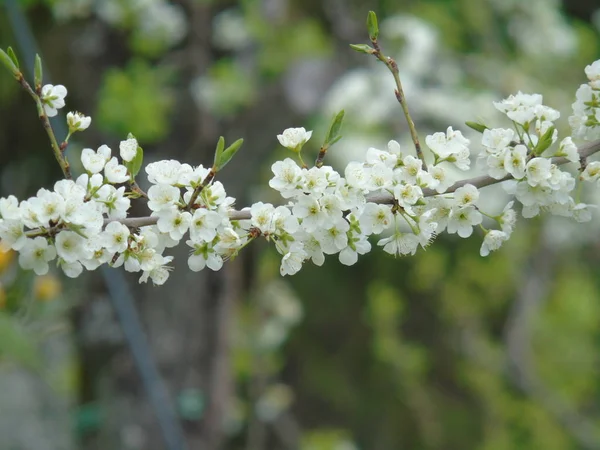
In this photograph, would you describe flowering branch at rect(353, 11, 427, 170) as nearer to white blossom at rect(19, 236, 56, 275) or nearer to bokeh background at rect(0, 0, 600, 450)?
white blossom at rect(19, 236, 56, 275)

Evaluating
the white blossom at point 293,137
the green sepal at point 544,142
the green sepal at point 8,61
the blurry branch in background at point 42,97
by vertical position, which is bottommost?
the green sepal at point 544,142

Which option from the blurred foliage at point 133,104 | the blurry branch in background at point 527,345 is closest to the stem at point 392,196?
the blurred foliage at point 133,104

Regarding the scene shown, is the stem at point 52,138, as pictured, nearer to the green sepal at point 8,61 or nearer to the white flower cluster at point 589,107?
the green sepal at point 8,61

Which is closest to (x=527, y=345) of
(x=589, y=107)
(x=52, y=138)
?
(x=589, y=107)

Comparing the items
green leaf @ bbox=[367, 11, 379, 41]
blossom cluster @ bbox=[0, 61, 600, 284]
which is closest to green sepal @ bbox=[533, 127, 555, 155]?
blossom cluster @ bbox=[0, 61, 600, 284]

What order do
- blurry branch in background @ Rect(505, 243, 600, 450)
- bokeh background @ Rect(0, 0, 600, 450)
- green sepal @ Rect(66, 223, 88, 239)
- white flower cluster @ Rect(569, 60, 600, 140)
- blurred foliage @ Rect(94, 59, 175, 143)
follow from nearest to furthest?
1. green sepal @ Rect(66, 223, 88, 239)
2. white flower cluster @ Rect(569, 60, 600, 140)
3. blurred foliage @ Rect(94, 59, 175, 143)
4. bokeh background @ Rect(0, 0, 600, 450)
5. blurry branch in background @ Rect(505, 243, 600, 450)

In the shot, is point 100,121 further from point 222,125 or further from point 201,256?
point 201,256

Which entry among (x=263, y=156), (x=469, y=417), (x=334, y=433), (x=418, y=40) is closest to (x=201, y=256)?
(x=263, y=156)
